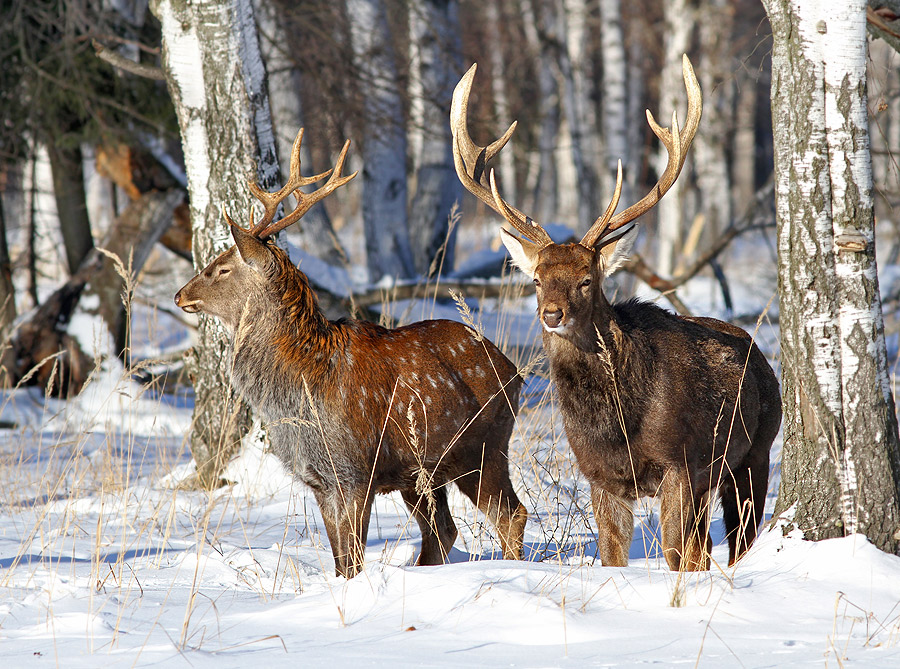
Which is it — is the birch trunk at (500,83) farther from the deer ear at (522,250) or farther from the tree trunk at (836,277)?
the tree trunk at (836,277)

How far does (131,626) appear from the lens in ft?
11.1

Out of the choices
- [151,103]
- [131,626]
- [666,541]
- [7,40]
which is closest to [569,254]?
[666,541]

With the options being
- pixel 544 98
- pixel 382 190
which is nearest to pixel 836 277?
pixel 382 190

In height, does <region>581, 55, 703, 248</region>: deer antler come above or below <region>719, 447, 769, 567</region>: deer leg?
above

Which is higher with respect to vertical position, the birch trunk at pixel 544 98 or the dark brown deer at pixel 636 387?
the birch trunk at pixel 544 98

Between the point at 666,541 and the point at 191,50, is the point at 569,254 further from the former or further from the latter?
the point at 191,50

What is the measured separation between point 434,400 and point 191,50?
2929mm

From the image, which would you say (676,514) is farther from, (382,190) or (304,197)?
(382,190)

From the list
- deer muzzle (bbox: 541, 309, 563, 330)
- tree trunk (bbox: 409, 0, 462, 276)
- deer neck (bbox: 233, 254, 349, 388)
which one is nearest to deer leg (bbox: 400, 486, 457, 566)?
deer neck (bbox: 233, 254, 349, 388)

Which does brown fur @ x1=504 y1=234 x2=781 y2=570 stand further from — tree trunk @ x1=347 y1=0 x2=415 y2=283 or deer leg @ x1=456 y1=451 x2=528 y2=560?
tree trunk @ x1=347 y1=0 x2=415 y2=283

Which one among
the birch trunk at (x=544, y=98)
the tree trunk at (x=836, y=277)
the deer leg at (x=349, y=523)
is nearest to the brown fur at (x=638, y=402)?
the tree trunk at (x=836, y=277)

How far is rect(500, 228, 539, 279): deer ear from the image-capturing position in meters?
4.90

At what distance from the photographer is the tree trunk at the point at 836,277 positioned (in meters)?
3.97

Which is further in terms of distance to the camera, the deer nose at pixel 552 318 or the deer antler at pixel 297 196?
the deer antler at pixel 297 196
